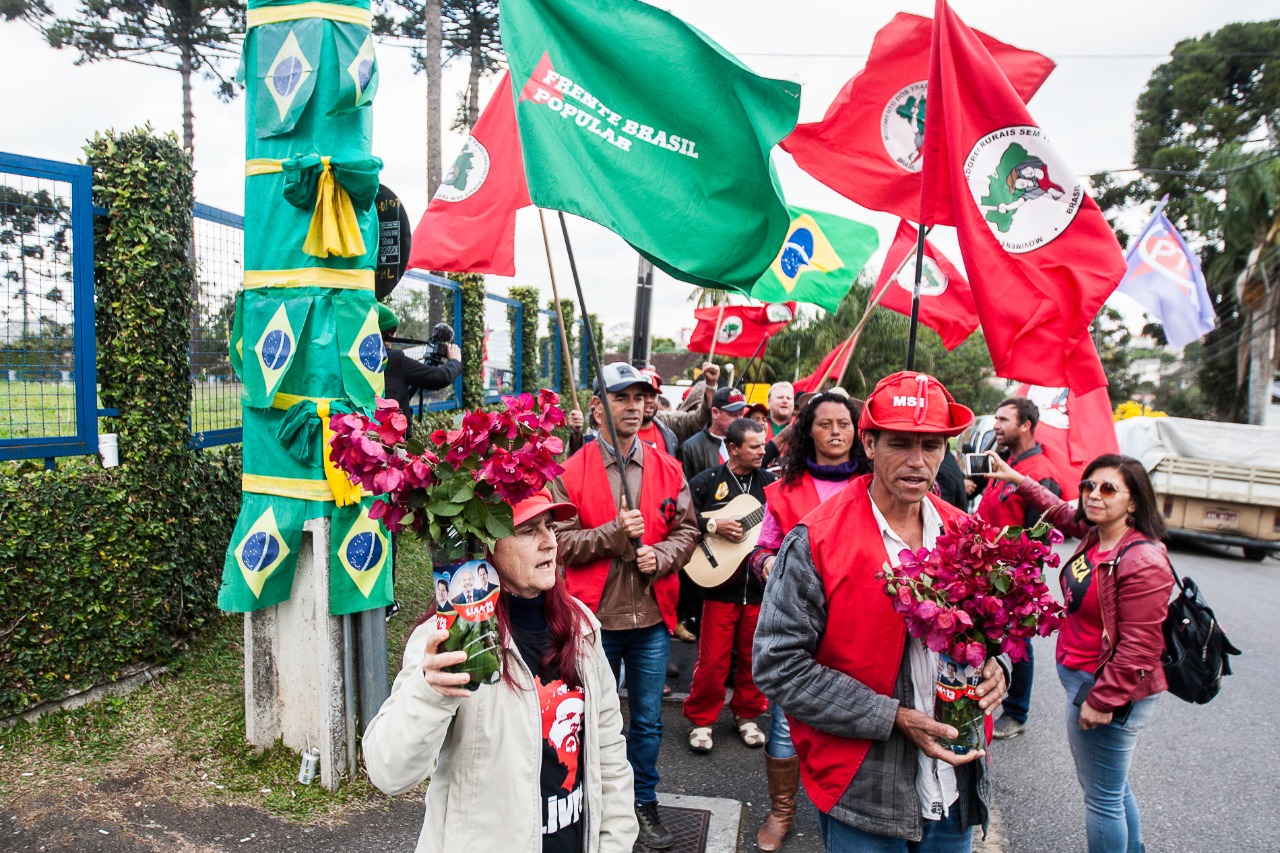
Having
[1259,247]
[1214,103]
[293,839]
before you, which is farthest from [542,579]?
[1214,103]

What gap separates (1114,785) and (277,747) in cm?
383

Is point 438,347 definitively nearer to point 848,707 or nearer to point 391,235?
point 391,235

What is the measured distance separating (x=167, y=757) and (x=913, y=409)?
3941 mm

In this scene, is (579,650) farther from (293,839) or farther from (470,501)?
(293,839)

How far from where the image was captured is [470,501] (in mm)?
1883

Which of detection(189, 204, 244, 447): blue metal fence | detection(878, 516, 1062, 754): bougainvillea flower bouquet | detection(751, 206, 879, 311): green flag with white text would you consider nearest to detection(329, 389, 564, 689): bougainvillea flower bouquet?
detection(878, 516, 1062, 754): bougainvillea flower bouquet

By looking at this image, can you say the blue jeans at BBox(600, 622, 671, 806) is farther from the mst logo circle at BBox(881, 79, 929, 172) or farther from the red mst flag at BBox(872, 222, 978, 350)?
the red mst flag at BBox(872, 222, 978, 350)

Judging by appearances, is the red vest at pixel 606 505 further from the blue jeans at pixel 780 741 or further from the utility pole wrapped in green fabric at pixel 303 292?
the utility pole wrapped in green fabric at pixel 303 292

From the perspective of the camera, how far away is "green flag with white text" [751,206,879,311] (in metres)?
8.03

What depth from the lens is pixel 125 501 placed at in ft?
14.9

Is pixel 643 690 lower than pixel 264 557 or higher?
lower

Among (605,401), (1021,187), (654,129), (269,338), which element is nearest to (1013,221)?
(1021,187)

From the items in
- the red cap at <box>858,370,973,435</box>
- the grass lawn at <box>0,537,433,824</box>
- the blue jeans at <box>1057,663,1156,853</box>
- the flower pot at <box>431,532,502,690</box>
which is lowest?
the grass lawn at <box>0,537,433,824</box>

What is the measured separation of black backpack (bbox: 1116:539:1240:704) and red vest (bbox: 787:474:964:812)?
1.66 meters
